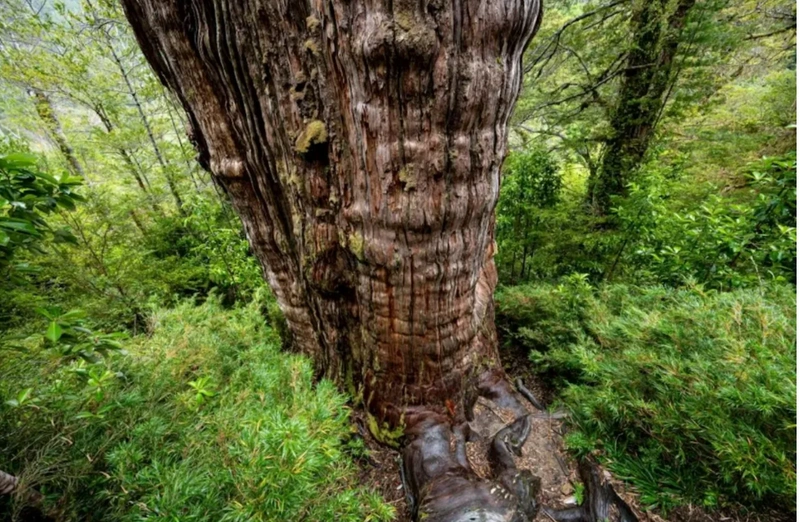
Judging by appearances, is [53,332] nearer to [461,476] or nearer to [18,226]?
[18,226]

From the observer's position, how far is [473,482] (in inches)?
78.2

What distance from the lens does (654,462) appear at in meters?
1.84

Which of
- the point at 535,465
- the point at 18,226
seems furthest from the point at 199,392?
the point at 535,465

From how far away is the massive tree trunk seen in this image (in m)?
1.38

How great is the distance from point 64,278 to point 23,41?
5201 millimetres

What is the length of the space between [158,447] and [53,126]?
862cm

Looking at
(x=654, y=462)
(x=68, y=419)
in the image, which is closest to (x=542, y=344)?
(x=654, y=462)

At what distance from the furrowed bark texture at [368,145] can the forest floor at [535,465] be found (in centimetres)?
26

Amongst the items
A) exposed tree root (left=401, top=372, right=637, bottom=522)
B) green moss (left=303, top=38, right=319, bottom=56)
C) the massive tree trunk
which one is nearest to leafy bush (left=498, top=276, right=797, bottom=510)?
exposed tree root (left=401, top=372, right=637, bottom=522)

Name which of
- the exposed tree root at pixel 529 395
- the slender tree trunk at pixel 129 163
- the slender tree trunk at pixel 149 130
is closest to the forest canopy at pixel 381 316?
the exposed tree root at pixel 529 395

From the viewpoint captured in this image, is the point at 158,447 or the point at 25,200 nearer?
the point at 25,200

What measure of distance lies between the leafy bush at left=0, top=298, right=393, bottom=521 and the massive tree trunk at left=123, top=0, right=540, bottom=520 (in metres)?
0.69

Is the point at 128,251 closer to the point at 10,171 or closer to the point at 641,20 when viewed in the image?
the point at 10,171

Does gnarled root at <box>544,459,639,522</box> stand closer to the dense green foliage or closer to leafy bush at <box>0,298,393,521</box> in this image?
leafy bush at <box>0,298,393,521</box>
